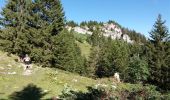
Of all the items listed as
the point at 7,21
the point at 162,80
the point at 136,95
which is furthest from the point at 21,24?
the point at 136,95

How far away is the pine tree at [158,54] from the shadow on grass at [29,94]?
3593 centimetres

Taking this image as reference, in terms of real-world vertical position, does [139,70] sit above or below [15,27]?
below

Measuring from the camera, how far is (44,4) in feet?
199

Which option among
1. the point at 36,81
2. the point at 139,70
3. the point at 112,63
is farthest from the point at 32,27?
the point at 112,63

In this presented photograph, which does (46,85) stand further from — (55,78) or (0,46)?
(0,46)

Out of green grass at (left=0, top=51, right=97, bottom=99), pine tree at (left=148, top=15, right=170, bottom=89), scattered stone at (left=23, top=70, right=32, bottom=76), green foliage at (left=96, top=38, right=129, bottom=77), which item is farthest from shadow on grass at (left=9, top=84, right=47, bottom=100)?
green foliage at (left=96, top=38, right=129, bottom=77)

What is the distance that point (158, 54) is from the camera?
215ft

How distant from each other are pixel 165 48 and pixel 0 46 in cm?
3322

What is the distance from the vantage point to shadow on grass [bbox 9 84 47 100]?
29769 millimetres

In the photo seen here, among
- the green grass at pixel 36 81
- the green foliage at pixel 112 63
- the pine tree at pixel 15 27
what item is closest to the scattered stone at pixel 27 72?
the green grass at pixel 36 81

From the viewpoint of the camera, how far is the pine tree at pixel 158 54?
64.0 m

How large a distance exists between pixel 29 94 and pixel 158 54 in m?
40.0

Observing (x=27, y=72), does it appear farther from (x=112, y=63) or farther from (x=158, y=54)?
(x=112, y=63)

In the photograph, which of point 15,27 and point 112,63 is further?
point 112,63
